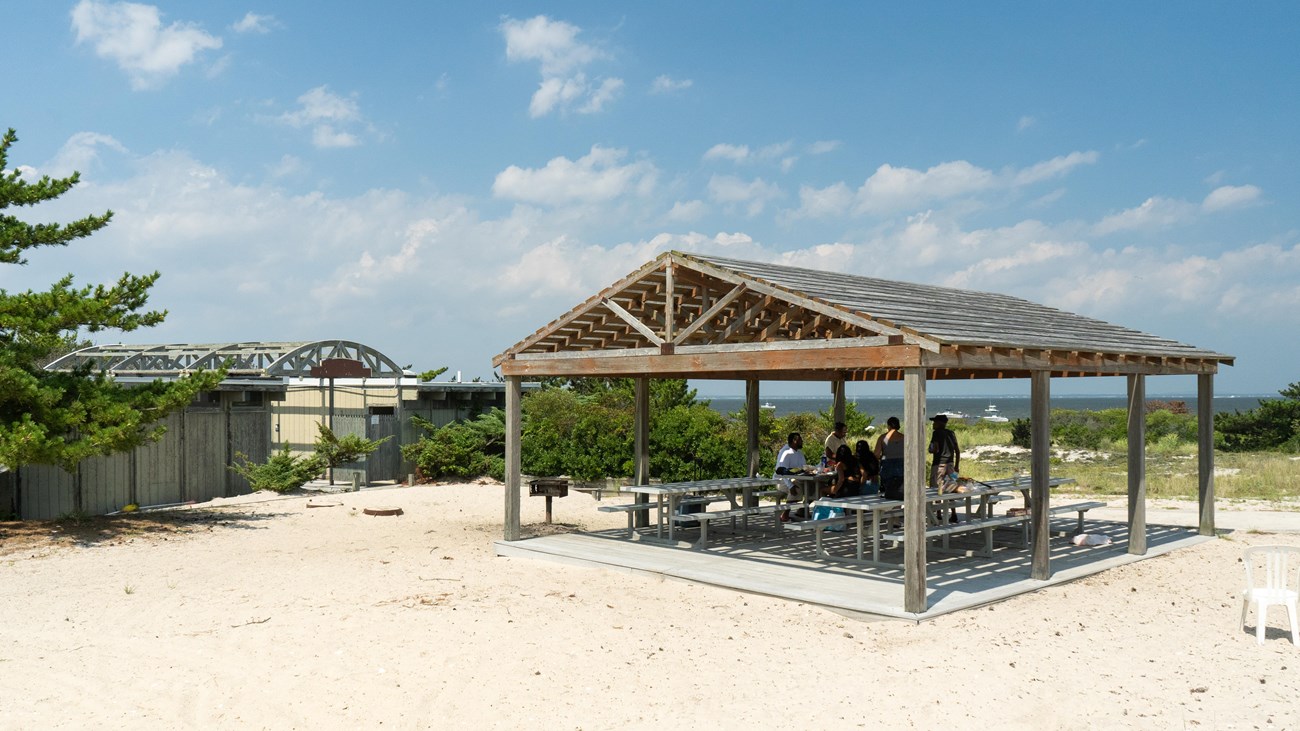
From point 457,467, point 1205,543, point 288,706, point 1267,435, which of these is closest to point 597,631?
point 288,706

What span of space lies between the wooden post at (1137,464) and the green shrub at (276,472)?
1422 centimetres

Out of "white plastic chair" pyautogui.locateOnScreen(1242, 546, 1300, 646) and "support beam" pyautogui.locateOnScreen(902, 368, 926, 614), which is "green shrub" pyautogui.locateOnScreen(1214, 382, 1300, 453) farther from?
"support beam" pyautogui.locateOnScreen(902, 368, 926, 614)

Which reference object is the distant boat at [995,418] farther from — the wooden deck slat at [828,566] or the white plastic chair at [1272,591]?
the white plastic chair at [1272,591]

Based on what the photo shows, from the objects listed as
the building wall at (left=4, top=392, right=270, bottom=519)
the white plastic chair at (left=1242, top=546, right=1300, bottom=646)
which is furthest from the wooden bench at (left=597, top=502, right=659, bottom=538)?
the building wall at (left=4, top=392, right=270, bottom=519)

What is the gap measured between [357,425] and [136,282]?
7205mm

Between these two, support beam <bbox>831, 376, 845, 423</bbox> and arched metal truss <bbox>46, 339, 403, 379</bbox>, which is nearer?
support beam <bbox>831, 376, 845, 423</bbox>

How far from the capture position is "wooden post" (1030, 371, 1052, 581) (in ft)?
31.5

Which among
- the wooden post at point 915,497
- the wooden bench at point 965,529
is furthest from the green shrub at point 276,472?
the wooden post at point 915,497

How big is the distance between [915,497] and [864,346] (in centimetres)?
140

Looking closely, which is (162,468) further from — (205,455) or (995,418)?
(995,418)

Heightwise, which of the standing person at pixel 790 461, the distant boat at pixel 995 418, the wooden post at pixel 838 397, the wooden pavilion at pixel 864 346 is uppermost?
the wooden pavilion at pixel 864 346

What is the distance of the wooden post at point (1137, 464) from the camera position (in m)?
11.3

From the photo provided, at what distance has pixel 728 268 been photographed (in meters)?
9.95

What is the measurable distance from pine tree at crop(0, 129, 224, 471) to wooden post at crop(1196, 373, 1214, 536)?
13836mm
